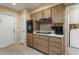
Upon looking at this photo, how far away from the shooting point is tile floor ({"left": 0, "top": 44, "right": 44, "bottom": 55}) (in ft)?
5.06

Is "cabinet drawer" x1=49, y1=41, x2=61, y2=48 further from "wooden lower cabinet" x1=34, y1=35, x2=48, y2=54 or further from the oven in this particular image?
the oven

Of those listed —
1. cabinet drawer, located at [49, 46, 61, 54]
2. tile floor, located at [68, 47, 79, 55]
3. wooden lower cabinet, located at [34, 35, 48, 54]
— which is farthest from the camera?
wooden lower cabinet, located at [34, 35, 48, 54]

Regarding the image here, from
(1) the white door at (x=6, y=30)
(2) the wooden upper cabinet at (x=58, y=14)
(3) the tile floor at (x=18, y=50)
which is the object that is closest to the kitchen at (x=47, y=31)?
(2) the wooden upper cabinet at (x=58, y=14)

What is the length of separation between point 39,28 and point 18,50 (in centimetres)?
53

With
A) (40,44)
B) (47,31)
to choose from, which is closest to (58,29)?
(47,31)

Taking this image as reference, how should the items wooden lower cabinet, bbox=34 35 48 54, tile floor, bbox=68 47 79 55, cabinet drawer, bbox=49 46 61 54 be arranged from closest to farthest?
tile floor, bbox=68 47 79 55 → cabinet drawer, bbox=49 46 61 54 → wooden lower cabinet, bbox=34 35 48 54

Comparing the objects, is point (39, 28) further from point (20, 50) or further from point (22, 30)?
point (20, 50)

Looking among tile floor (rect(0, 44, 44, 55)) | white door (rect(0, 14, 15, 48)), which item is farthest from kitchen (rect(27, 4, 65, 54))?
white door (rect(0, 14, 15, 48))

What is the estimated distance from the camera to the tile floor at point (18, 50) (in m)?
1.54

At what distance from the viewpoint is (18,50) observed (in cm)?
160

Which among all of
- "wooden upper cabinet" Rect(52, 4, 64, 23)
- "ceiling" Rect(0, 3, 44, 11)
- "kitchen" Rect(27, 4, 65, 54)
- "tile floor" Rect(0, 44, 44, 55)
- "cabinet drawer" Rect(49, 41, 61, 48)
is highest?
"ceiling" Rect(0, 3, 44, 11)

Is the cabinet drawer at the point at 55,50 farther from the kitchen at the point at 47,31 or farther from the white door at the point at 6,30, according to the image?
the white door at the point at 6,30

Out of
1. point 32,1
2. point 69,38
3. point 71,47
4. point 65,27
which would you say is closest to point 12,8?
point 32,1
